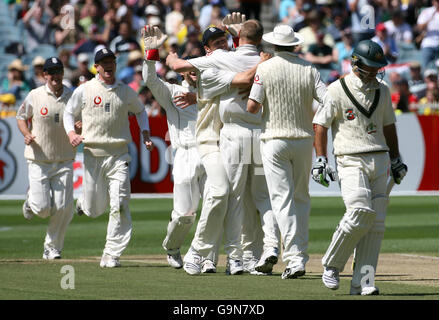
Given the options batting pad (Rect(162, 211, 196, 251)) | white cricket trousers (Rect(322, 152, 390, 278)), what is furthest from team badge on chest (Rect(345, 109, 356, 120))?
batting pad (Rect(162, 211, 196, 251))

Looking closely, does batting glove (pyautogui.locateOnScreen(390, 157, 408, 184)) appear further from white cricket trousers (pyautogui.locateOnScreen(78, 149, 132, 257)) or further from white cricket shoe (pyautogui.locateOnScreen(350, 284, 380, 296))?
white cricket trousers (pyautogui.locateOnScreen(78, 149, 132, 257))

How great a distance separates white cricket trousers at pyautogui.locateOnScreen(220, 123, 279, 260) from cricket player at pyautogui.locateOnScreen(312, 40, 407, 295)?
1452 mm

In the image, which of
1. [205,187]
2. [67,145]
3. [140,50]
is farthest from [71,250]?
[140,50]

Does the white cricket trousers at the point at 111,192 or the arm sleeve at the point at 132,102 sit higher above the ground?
the arm sleeve at the point at 132,102

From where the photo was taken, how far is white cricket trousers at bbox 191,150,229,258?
1077 centimetres

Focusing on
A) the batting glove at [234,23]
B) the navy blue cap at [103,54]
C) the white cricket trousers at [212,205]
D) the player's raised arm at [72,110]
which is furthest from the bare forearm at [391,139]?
the player's raised arm at [72,110]

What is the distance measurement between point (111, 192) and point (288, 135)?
2.93 metres

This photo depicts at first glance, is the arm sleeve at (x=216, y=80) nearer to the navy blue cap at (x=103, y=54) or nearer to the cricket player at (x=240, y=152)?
the cricket player at (x=240, y=152)

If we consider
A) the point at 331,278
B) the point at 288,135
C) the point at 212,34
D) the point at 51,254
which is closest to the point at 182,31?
the point at 51,254

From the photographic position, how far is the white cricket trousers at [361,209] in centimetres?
914

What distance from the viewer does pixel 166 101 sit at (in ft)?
39.5

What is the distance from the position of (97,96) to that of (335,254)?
167 inches

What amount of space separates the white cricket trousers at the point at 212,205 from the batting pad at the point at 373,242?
6.27ft
